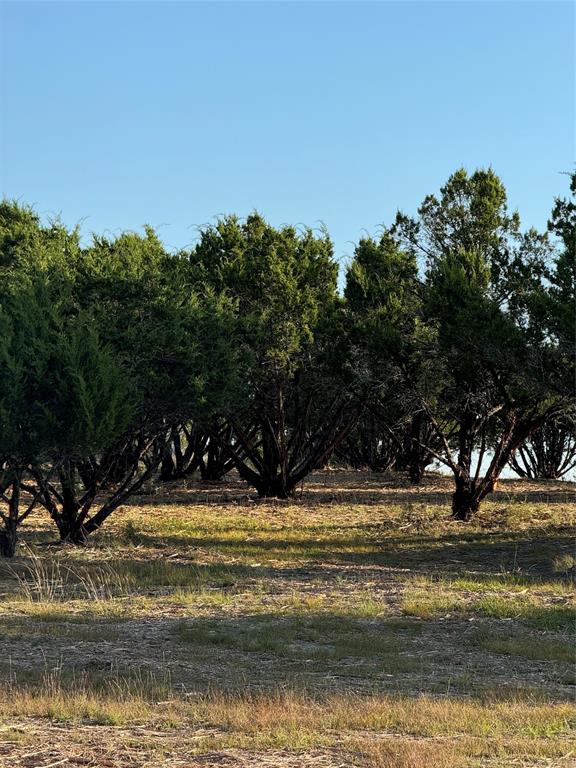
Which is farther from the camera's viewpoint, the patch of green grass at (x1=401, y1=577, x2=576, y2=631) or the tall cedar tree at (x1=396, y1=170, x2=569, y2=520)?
the tall cedar tree at (x1=396, y1=170, x2=569, y2=520)

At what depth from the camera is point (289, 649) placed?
10.3 meters

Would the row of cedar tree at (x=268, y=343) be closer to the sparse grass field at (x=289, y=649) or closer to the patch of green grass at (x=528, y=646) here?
the sparse grass field at (x=289, y=649)

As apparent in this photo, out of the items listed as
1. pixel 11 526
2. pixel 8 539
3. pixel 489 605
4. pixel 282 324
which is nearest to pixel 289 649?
pixel 489 605

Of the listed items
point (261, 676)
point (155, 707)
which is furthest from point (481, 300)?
point (155, 707)

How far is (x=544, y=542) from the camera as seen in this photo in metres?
20.9

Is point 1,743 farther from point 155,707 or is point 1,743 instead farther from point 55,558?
point 55,558

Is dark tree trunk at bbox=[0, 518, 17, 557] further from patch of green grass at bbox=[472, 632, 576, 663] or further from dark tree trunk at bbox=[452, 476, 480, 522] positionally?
dark tree trunk at bbox=[452, 476, 480, 522]

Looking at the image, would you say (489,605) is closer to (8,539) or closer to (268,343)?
(8,539)

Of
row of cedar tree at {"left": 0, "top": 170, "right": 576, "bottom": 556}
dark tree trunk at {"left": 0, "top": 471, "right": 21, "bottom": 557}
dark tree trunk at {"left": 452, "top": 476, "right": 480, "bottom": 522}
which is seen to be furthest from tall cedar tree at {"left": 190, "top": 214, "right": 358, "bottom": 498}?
dark tree trunk at {"left": 0, "top": 471, "right": 21, "bottom": 557}

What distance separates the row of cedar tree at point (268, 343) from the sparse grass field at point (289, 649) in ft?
8.28

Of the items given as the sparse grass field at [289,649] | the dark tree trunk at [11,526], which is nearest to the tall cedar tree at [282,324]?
the sparse grass field at [289,649]

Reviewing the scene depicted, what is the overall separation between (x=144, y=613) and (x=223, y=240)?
17312mm

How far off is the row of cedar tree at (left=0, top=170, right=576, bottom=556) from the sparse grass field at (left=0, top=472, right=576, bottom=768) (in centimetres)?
252

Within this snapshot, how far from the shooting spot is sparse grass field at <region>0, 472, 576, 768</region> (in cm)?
667
